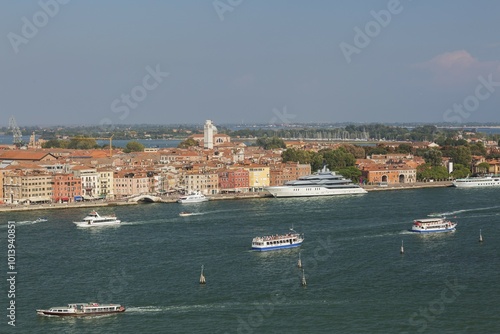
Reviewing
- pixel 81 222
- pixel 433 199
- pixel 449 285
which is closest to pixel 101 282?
pixel 449 285

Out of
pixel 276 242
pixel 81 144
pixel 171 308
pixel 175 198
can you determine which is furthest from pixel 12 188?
pixel 81 144

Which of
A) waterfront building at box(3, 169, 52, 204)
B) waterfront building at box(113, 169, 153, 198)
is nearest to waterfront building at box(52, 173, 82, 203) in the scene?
waterfront building at box(3, 169, 52, 204)

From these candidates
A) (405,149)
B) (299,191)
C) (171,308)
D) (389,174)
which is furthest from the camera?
(405,149)

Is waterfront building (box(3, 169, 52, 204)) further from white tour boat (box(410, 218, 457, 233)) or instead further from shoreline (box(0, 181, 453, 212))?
white tour boat (box(410, 218, 457, 233))

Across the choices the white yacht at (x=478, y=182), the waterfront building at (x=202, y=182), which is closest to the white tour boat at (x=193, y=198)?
the waterfront building at (x=202, y=182)

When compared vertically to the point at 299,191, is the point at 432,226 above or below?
above

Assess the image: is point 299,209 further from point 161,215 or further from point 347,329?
point 347,329

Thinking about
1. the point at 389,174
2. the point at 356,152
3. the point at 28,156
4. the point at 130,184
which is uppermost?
the point at 28,156

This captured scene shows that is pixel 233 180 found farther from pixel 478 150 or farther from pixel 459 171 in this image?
pixel 478 150
